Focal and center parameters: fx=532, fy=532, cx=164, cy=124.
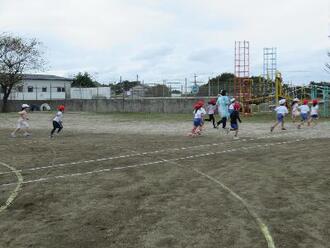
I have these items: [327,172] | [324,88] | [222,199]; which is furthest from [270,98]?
[222,199]

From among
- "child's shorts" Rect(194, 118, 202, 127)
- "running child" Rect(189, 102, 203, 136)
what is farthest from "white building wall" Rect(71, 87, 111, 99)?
"child's shorts" Rect(194, 118, 202, 127)

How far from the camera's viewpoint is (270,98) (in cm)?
4038

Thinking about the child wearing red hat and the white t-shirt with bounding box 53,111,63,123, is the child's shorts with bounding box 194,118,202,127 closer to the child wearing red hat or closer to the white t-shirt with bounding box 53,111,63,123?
the child wearing red hat

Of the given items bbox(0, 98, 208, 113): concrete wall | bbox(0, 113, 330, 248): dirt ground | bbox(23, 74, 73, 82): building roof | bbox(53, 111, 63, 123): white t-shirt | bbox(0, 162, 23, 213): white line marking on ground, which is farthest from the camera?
bbox(23, 74, 73, 82): building roof

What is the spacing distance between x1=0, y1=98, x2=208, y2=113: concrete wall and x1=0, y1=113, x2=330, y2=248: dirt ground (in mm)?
30284

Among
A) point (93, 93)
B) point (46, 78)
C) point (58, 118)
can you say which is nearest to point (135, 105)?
point (93, 93)

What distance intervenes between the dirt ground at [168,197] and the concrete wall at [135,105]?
3028 cm

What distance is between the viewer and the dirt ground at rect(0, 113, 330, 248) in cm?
689

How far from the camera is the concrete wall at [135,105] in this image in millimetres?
47312

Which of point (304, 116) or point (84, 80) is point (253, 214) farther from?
point (84, 80)

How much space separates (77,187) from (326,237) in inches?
206

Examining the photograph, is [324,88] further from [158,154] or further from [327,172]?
[327,172]

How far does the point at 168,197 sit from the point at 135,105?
42219 millimetres

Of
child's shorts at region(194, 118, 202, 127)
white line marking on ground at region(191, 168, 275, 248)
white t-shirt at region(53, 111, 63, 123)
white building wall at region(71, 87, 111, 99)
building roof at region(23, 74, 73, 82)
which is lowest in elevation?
white line marking on ground at region(191, 168, 275, 248)
